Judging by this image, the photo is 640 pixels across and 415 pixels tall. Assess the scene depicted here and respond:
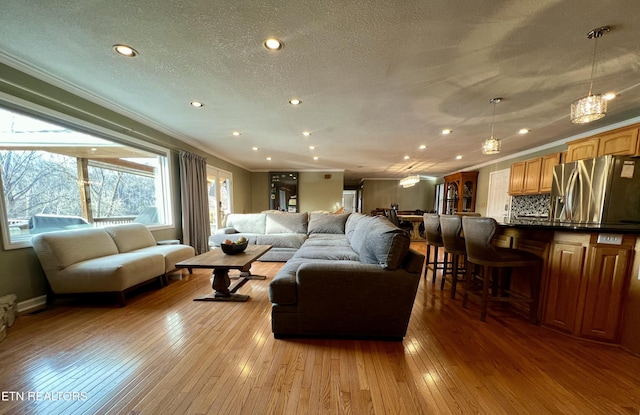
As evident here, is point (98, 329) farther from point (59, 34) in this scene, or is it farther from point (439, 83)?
point (439, 83)

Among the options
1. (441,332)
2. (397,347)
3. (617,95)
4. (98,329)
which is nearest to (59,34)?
(98,329)

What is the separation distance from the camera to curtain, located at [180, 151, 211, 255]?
394 cm

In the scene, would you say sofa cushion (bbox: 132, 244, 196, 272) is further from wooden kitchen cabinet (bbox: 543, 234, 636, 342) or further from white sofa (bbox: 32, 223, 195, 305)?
wooden kitchen cabinet (bbox: 543, 234, 636, 342)

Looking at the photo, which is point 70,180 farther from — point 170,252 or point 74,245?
point 170,252

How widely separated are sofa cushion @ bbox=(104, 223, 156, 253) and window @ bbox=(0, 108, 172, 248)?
397 millimetres

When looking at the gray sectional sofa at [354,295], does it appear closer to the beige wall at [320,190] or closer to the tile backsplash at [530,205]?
the tile backsplash at [530,205]

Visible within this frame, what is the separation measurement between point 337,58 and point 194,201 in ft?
12.1

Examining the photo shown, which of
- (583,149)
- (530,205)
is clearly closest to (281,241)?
(583,149)

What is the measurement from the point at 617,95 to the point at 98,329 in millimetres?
5603

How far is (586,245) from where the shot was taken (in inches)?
66.0

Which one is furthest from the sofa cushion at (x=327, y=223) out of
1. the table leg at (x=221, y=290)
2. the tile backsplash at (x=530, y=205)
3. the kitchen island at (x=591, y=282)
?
the tile backsplash at (x=530, y=205)

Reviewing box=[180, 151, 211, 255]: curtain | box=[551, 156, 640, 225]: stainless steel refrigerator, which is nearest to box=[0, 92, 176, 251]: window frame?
box=[180, 151, 211, 255]: curtain

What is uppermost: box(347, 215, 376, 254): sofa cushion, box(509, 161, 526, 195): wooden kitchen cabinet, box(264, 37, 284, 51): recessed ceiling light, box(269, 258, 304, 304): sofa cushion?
box(264, 37, 284, 51): recessed ceiling light

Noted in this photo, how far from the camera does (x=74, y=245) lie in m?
2.30
